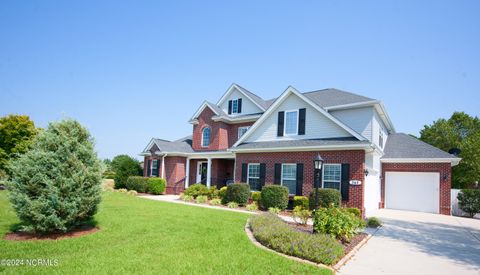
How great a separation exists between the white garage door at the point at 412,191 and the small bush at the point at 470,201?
4.73ft

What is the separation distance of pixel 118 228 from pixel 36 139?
341 cm

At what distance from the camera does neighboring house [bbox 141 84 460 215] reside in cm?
1362

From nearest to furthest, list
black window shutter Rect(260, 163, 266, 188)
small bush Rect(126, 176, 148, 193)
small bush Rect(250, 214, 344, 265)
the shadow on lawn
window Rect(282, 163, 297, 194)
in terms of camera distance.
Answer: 1. small bush Rect(250, 214, 344, 265)
2. the shadow on lawn
3. window Rect(282, 163, 297, 194)
4. black window shutter Rect(260, 163, 266, 188)
5. small bush Rect(126, 176, 148, 193)

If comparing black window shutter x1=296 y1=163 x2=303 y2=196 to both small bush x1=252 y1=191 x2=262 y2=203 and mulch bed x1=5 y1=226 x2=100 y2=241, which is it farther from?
mulch bed x1=5 y1=226 x2=100 y2=241

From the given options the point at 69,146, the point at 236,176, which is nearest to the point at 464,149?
the point at 236,176

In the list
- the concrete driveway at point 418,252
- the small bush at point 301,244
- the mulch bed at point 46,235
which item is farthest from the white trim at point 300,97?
the mulch bed at point 46,235

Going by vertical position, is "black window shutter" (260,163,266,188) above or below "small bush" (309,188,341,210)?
above

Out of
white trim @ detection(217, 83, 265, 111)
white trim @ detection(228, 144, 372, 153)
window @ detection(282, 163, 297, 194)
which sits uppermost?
white trim @ detection(217, 83, 265, 111)

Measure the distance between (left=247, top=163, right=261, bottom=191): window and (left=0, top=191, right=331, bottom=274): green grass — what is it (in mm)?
7904

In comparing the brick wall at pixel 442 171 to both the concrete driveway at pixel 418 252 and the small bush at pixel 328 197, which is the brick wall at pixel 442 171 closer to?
the concrete driveway at pixel 418 252

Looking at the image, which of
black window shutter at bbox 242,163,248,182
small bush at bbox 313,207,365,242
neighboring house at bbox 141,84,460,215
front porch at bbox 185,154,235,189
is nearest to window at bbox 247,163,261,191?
neighboring house at bbox 141,84,460,215

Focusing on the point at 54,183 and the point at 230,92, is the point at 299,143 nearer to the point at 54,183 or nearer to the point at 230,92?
the point at 230,92

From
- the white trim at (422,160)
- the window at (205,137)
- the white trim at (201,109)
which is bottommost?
the white trim at (422,160)

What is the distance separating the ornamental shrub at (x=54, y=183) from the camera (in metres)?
6.79
